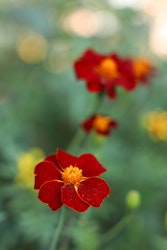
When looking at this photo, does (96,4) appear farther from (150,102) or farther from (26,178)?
(26,178)

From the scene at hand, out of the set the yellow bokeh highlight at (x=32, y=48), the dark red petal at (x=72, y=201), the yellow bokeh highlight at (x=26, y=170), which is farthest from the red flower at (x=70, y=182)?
the yellow bokeh highlight at (x=32, y=48)

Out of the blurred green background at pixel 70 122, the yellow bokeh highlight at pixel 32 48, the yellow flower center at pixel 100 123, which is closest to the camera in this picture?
the yellow flower center at pixel 100 123

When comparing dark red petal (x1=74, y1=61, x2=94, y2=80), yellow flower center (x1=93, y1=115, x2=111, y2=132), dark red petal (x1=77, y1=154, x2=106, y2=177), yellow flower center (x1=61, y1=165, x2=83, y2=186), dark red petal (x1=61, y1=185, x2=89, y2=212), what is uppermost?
dark red petal (x1=74, y1=61, x2=94, y2=80)

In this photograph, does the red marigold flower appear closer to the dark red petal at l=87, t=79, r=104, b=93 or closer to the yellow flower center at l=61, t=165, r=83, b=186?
the dark red petal at l=87, t=79, r=104, b=93

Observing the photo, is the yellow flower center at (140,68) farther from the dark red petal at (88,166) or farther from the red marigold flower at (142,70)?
the dark red petal at (88,166)

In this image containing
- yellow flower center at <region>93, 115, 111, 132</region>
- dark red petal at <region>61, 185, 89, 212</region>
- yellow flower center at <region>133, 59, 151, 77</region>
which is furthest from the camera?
yellow flower center at <region>133, 59, 151, 77</region>

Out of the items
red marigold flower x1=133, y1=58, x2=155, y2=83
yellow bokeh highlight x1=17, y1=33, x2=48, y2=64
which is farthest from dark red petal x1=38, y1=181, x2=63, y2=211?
yellow bokeh highlight x1=17, y1=33, x2=48, y2=64

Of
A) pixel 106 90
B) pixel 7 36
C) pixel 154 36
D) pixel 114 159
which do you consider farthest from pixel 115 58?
pixel 154 36
